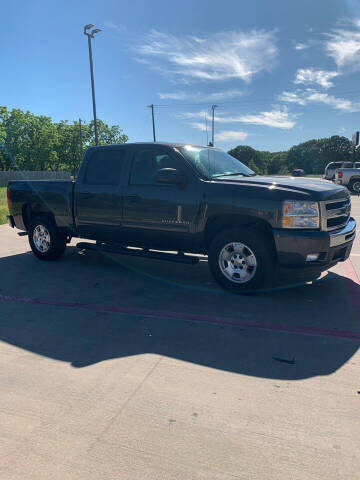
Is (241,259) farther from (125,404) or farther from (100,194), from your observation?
(125,404)

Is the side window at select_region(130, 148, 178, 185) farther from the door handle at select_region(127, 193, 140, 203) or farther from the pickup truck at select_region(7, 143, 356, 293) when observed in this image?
the door handle at select_region(127, 193, 140, 203)

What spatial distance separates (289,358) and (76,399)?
5.63 ft

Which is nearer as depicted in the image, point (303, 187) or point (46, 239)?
point (303, 187)

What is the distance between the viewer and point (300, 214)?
15.0 feet

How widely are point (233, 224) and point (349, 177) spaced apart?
71.2ft

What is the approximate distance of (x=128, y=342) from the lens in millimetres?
3684

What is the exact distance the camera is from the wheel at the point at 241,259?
4.81 meters

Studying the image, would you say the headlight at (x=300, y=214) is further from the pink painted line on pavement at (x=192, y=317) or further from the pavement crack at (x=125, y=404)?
the pavement crack at (x=125, y=404)

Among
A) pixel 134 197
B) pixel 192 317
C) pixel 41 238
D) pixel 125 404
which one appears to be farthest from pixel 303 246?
pixel 41 238

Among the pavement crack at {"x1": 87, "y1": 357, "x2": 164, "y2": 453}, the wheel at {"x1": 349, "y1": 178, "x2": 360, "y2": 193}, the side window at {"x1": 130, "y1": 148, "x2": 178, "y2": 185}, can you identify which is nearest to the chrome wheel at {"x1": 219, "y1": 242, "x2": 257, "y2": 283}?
the side window at {"x1": 130, "y1": 148, "x2": 178, "y2": 185}

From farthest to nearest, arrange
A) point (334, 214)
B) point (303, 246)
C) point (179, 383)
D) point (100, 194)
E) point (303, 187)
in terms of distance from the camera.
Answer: point (100, 194) < point (334, 214) < point (303, 187) < point (303, 246) < point (179, 383)

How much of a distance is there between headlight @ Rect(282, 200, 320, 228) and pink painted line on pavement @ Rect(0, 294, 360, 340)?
1.20 metres

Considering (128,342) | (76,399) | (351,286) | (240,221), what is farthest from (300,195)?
(76,399)

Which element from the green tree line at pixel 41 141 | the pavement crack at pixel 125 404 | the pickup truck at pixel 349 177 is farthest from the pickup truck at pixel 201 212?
the green tree line at pixel 41 141
